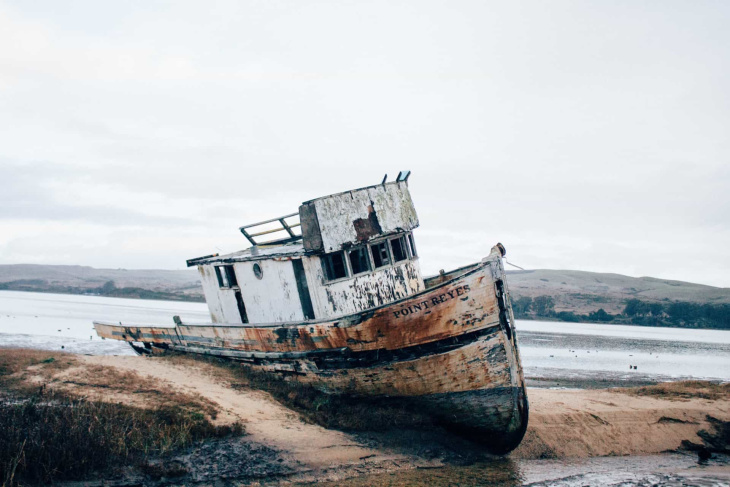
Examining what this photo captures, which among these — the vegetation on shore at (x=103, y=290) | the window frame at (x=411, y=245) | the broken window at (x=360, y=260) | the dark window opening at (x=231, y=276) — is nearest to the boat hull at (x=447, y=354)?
the broken window at (x=360, y=260)

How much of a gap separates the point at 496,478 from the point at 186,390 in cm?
577

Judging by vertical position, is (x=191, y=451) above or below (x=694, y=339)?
above

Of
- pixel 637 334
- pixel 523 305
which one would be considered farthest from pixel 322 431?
pixel 523 305

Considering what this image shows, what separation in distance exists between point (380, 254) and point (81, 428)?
6384mm

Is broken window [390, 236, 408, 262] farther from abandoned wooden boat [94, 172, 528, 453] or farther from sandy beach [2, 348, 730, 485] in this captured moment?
sandy beach [2, 348, 730, 485]

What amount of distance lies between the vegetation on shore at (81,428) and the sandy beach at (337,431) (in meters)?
0.12

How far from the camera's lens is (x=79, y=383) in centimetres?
935

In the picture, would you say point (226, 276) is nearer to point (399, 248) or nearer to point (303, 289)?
point (303, 289)

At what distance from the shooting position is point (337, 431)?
8797 millimetres

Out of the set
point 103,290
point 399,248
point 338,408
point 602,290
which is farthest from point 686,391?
point 103,290

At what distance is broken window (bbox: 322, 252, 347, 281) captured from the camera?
10469 millimetres

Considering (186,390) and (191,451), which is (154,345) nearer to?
(186,390)

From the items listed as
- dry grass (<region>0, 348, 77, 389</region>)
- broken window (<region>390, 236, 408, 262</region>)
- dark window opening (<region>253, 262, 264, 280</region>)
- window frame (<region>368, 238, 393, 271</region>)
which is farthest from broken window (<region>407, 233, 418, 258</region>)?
dry grass (<region>0, 348, 77, 389</region>)

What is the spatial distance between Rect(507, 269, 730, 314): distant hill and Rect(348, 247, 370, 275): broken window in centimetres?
4709
